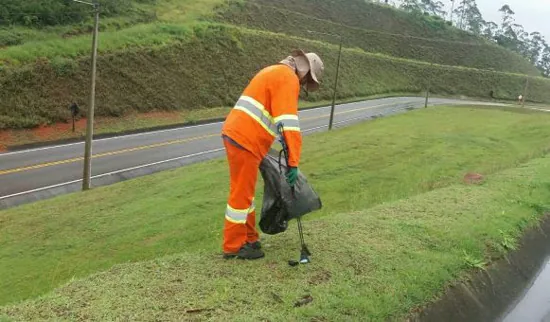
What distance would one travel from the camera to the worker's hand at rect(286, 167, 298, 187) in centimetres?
590

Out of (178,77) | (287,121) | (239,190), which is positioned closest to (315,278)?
(239,190)

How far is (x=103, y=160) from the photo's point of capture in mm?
24375

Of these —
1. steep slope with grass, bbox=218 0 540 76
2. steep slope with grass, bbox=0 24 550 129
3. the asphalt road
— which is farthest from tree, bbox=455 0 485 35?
the asphalt road

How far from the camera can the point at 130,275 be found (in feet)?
18.6

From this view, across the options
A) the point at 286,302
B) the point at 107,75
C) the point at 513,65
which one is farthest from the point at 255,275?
the point at 513,65

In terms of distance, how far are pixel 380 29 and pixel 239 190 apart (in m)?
86.8

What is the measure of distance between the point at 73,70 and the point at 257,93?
30.2 m

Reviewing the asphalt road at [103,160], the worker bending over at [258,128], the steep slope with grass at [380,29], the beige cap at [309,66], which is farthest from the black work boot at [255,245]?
the steep slope with grass at [380,29]

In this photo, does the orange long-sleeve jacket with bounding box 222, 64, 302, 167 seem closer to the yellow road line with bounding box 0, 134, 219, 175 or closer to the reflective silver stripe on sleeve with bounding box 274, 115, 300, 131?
the reflective silver stripe on sleeve with bounding box 274, 115, 300, 131

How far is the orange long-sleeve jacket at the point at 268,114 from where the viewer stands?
5.82m

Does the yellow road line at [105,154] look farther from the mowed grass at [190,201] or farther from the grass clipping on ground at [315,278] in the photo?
the grass clipping on ground at [315,278]

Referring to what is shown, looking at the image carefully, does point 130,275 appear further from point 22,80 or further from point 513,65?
point 513,65

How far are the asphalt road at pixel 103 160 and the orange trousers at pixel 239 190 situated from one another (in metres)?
14.4

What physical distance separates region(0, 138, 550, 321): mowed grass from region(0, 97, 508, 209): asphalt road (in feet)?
47.0
